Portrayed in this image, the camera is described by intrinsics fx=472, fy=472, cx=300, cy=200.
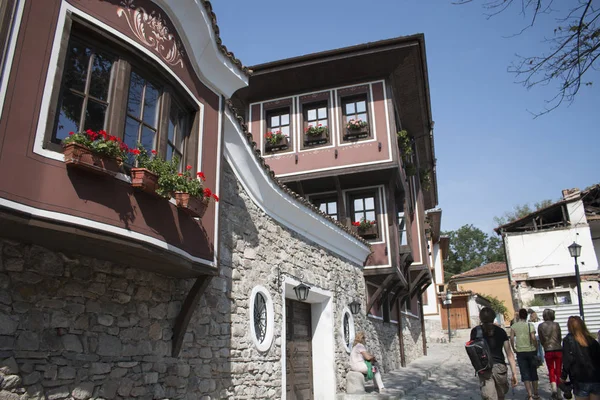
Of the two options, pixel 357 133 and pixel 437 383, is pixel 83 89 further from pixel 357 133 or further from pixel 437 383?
pixel 437 383

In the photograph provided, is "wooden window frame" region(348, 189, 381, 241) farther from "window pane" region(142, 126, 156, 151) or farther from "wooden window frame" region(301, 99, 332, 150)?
"window pane" region(142, 126, 156, 151)

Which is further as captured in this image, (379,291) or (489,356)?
(379,291)

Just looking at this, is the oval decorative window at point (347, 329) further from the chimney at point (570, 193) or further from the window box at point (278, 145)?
the chimney at point (570, 193)

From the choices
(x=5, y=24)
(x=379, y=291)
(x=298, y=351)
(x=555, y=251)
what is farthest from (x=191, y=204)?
(x=555, y=251)

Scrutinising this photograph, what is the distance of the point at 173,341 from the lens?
506cm

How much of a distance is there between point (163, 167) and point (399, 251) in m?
10.2

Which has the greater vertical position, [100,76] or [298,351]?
[100,76]

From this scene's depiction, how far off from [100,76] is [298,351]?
627 cm

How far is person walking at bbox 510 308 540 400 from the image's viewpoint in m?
7.54

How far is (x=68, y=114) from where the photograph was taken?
4062mm

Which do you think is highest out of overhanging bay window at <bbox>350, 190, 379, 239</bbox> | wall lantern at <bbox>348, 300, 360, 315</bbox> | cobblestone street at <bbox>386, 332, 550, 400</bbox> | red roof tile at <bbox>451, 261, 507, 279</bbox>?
red roof tile at <bbox>451, 261, 507, 279</bbox>

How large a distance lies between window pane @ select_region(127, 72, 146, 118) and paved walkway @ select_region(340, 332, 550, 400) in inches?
259

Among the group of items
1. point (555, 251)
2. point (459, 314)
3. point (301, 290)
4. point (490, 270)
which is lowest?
point (301, 290)

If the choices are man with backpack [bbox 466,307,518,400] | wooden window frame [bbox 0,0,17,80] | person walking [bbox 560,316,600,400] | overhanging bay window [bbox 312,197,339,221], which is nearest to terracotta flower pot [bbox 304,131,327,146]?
overhanging bay window [bbox 312,197,339,221]
